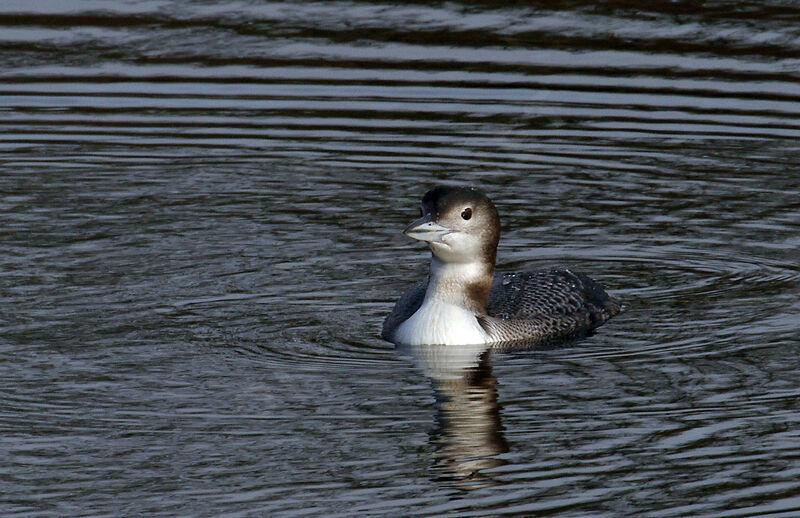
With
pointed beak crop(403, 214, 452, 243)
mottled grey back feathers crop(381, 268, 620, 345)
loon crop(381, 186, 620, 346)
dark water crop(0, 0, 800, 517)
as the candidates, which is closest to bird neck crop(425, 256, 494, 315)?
loon crop(381, 186, 620, 346)

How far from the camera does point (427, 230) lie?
10578mm

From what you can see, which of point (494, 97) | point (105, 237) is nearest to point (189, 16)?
point (494, 97)

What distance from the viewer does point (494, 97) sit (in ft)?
53.2

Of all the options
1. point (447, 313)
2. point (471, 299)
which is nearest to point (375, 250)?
point (471, 299)

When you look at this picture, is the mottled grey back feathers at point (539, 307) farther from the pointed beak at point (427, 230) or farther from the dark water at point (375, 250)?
the pointed beak at point (427, 230)

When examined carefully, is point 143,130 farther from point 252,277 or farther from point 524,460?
point 524,460

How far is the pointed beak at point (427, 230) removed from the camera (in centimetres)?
1050

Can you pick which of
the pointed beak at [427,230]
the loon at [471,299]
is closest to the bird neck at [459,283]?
the loon at [471,299]

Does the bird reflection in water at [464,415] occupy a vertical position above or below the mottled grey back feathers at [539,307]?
below

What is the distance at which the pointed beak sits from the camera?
10500mm

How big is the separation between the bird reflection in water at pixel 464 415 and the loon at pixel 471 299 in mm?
140

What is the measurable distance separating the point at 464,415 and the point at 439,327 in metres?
1.44

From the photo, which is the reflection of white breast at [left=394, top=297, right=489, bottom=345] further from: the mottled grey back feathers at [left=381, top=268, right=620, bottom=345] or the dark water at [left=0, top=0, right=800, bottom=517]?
the dark water at [left=0, top=0, right=800, bottom=517]

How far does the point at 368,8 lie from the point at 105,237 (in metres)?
6.43
